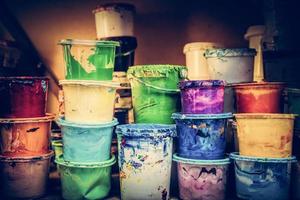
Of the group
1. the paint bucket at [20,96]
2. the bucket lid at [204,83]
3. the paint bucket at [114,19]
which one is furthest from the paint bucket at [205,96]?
the paint bucket at [114,19]

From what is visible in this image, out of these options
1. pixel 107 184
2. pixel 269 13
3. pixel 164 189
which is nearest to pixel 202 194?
pixel 164 189

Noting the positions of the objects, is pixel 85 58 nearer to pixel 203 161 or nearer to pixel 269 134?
pixel 203 161

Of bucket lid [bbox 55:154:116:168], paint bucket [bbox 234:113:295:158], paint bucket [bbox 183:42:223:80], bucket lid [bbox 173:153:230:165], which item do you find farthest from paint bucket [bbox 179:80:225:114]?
paint bucket [bbox 183:42:223:80]

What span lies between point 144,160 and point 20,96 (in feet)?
4.12

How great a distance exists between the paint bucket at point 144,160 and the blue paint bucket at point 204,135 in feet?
0.63

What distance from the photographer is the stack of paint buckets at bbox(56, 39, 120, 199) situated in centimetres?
288

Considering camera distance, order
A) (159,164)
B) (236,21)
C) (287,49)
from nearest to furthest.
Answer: (159,164) < (287,49) < (236,21)

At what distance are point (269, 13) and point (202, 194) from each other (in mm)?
2186

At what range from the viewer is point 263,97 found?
3.03 metres

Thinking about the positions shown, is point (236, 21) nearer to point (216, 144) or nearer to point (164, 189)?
point (216, 144)

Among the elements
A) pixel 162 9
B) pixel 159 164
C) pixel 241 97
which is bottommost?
pixel 159 164

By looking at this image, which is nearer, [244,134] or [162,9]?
[244,134]

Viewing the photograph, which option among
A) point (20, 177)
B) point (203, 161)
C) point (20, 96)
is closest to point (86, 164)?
point (20, 177)

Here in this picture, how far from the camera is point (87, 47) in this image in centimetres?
290
